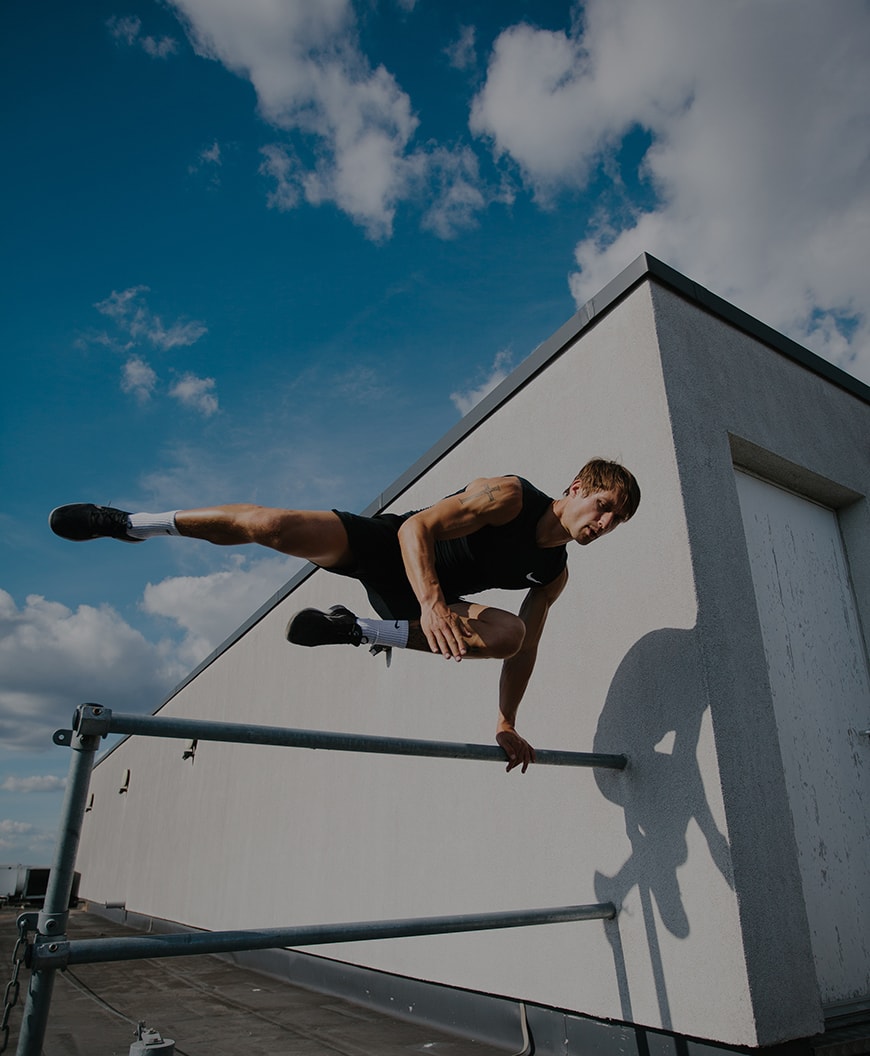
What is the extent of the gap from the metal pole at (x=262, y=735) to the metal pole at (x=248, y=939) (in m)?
0.38

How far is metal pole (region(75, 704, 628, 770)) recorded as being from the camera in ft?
4.76

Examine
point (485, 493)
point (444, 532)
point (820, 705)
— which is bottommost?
point (820, 705)

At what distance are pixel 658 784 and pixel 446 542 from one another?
1.00 meters

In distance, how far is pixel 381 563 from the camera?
2.27 metres

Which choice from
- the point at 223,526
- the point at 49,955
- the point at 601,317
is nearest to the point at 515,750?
the point at 223,526

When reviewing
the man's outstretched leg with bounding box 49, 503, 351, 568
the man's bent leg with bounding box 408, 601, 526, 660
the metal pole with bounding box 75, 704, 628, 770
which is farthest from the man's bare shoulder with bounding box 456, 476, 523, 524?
the metal pole with bounding box 75, 704, 628, 770

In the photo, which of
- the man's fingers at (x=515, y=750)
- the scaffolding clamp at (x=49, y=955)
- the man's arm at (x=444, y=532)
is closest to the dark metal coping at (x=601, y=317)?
the man's arm at (x=444, y=532)

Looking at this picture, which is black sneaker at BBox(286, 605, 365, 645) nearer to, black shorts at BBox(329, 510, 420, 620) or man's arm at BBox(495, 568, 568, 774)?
black shorts at BBox(329, 510, 420, 620)

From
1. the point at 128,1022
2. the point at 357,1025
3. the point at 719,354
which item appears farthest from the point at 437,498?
the point at 128,1022

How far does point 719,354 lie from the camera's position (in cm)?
279

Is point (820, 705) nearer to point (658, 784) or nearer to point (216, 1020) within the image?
point (658, 784)

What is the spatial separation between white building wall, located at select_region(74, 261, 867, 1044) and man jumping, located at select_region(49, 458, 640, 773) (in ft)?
1.08

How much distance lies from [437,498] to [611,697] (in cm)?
185

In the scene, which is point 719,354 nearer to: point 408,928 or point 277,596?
point 408,928
